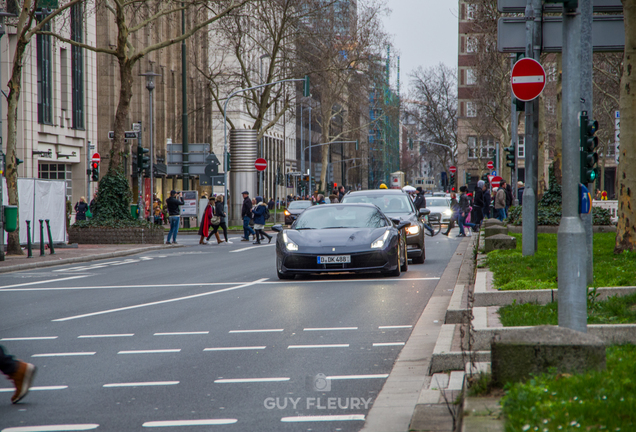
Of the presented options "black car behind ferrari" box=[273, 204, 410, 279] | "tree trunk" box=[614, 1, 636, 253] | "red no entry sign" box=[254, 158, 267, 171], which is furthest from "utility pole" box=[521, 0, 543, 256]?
"red no entry sign" box=[254, 158, 267, 171]

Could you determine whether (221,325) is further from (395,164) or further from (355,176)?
(395,164)

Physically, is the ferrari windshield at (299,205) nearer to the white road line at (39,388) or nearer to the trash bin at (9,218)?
the trash bin at (9,218)

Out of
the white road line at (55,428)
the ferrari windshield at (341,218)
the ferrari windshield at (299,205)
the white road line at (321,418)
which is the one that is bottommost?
the white road line at (55,428)

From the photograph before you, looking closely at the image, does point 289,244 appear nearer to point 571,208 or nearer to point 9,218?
point 571,208

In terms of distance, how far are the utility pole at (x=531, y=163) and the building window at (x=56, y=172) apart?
108ft

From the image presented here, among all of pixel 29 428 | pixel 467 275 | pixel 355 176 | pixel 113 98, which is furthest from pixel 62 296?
pixel 355 176

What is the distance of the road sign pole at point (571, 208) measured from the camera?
6.34m

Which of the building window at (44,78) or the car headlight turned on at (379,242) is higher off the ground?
the building window at (44,78)

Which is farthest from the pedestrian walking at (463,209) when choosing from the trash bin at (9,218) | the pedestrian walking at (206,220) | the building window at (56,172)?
the building window at (56,172)

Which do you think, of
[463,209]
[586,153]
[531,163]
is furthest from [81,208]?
[586,153]

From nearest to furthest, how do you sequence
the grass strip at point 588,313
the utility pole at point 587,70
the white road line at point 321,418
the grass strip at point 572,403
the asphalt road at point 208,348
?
the grass strip at point 572,403 < the white road line at point 321,418 < the asphalt road at point 208,348 < the grass strip at point 588,313 < the utility pole at point 587,70

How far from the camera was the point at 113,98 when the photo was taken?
55219 mm

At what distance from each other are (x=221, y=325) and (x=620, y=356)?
5.14 m

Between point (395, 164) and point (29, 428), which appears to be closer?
point (29, 428)
